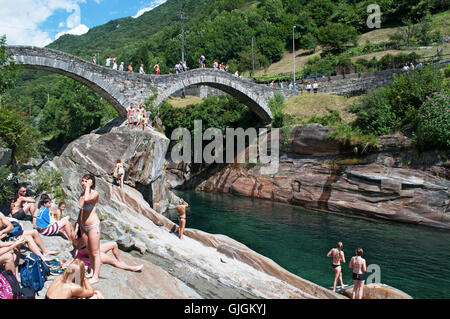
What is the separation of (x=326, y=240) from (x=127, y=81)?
16.0 meters

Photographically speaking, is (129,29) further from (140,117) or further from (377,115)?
(377,115)

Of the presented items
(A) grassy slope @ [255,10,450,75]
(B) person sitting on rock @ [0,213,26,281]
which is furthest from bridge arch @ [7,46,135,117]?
(A) grassy slope @ [255,10,450,75]

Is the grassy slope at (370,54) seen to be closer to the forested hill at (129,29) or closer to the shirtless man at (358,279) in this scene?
the shirtless man at (358,279)

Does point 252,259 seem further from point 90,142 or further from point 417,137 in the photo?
point 417,137

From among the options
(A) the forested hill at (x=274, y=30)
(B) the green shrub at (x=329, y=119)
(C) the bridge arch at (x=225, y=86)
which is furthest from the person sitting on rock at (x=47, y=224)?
(A) the forested hill at (x=274, y=30)

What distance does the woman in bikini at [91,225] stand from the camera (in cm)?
603

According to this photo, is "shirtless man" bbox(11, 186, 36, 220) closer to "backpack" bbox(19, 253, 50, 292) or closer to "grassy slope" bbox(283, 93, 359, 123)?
"backpack" bbox(19, 253, 50, 292)

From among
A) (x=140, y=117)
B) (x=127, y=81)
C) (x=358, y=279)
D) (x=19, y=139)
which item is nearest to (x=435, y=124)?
(x=358, y=279)

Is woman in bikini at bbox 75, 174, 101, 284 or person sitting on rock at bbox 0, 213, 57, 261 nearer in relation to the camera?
woman in bikini at bbox 75, 174, 101, 284

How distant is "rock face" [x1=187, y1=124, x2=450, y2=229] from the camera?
18719 millimetres

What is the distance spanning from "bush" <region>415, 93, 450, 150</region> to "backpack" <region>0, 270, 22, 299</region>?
20.5 metres

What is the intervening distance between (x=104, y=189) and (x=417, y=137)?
57.2 feet
